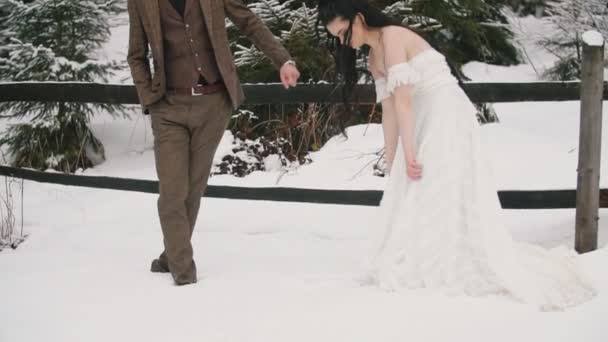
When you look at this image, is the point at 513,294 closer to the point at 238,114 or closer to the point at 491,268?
the point at 491,268

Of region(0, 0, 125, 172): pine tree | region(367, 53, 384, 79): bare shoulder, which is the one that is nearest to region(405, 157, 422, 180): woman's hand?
region(367, 53, 384, 79): bare shoulder

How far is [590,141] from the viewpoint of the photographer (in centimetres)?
381

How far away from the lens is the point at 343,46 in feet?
11.4

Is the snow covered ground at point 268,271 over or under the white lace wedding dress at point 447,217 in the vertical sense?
under

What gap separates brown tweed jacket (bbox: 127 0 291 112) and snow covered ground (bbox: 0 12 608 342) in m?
1.02

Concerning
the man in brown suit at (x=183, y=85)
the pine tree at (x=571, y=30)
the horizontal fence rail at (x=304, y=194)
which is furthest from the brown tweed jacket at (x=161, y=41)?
the pine tree at (x=571, y=30)

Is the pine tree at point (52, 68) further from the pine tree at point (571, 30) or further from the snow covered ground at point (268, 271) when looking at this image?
the pine tree at point (571, 30)

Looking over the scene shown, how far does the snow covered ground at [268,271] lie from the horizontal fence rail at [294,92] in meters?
0.90

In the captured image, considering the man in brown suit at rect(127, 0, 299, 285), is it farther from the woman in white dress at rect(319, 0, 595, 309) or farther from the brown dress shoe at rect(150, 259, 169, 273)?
the woman in white dress at rect(319, 0, 595, 309)

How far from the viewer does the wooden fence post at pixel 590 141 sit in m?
3.76

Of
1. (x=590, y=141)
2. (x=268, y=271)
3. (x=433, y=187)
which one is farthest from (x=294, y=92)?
(x=590, y=141)

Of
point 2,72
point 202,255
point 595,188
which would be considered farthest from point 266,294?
point 2,72

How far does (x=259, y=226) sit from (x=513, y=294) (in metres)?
2.35

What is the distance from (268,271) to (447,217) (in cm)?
114
